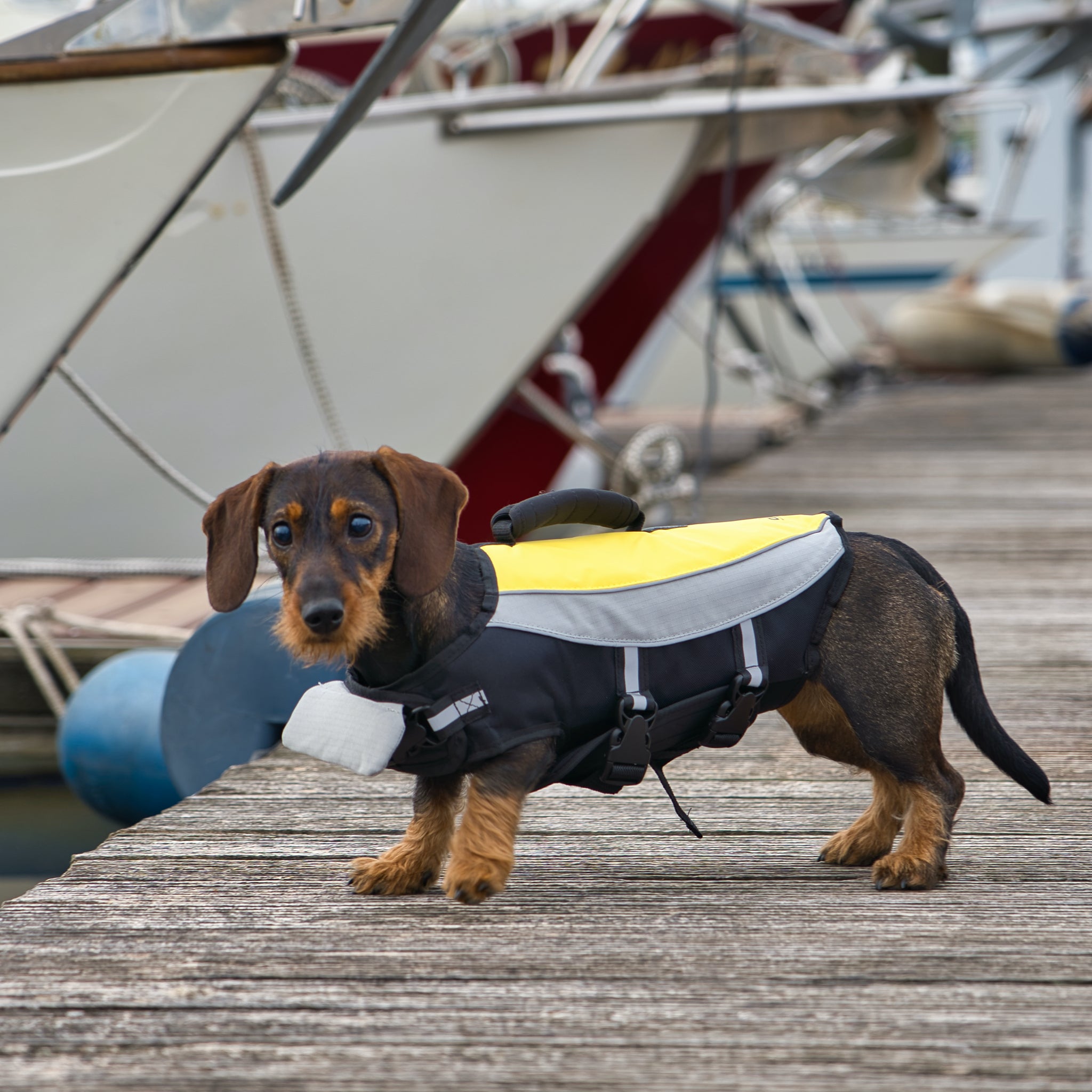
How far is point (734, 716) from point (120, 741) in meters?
1.91

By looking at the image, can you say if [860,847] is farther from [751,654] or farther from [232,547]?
[232,547]

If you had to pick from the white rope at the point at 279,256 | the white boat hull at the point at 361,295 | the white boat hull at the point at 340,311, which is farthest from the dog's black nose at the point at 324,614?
the white boat hull at the point at 361,295

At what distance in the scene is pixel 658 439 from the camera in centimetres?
568

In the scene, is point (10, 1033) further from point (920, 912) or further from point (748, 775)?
point (748, 775)

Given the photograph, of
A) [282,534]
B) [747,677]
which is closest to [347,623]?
[282,534]

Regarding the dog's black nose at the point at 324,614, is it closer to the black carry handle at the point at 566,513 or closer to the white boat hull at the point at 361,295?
the black carry handle at the point at 566,513

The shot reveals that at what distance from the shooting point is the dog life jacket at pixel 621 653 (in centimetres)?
187

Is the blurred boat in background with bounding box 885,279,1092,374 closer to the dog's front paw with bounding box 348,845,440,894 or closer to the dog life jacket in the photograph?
the dog life jacket

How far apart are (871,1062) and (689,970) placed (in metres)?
0.30

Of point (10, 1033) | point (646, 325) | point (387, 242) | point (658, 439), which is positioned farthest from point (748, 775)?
point (646, 325)

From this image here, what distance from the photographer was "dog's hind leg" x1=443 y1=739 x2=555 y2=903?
6.20 ft

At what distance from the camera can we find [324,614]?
1.70 metres

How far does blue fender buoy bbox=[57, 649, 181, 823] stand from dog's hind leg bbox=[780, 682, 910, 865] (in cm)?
175

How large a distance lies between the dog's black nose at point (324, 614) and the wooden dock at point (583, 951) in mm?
440
